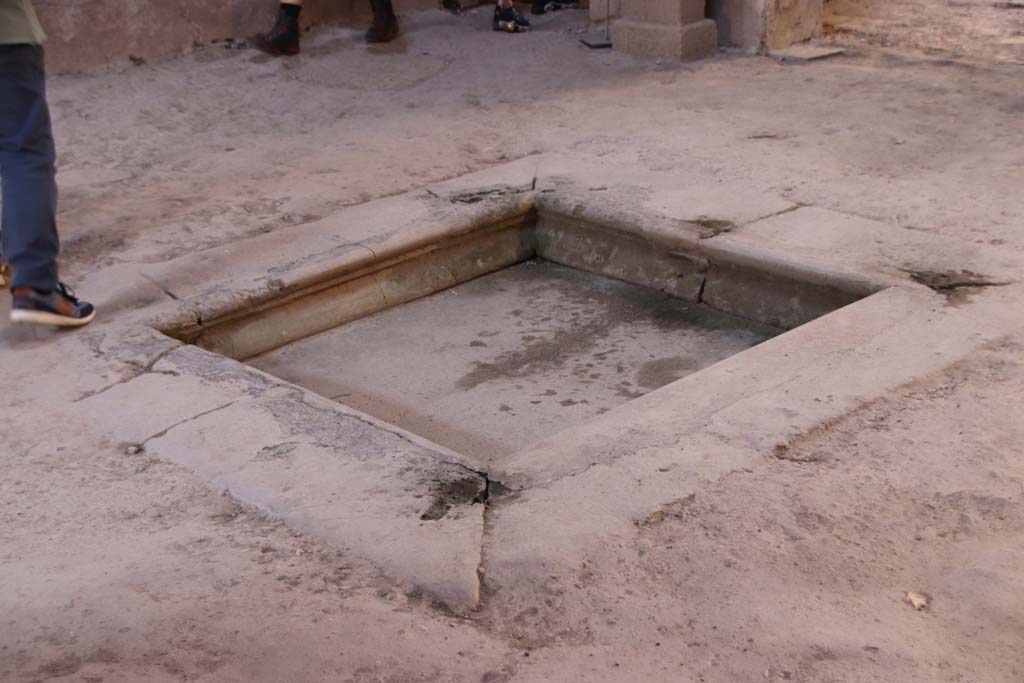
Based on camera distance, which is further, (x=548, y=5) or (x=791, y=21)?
(x=548, y=5)

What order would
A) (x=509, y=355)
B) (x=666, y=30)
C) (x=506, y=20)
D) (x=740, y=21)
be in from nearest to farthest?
(x=509, y=355) < (x=666, y=30) < (x=740, y=21) < (x=506, y=20)

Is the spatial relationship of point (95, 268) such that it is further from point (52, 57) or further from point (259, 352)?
point (52, 57)

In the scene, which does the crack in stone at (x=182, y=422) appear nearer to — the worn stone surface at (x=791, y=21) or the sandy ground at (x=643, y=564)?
the sandy ground at (x=643, y=564)

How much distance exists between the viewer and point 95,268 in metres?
3.65

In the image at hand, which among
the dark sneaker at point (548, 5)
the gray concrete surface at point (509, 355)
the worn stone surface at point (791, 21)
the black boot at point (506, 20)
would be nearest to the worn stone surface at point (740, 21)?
the worn stone surface at point (791, 21)

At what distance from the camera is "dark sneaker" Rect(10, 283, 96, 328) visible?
3.11m

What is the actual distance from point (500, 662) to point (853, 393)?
3.74ft

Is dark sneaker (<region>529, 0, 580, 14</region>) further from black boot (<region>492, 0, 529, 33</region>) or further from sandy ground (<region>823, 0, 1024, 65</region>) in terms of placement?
sandy ground (<region>823, 0, 1024, 65</region>)

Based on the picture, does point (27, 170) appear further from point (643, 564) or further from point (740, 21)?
point (740, 21)

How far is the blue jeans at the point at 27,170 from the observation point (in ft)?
10.0

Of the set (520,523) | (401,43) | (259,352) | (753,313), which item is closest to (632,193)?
(753,313)

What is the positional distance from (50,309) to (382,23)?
3.96 meters

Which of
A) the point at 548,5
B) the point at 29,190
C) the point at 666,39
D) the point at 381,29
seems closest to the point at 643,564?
the point at 29,190

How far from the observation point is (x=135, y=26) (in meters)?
6.07
